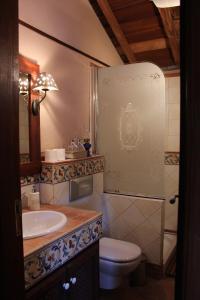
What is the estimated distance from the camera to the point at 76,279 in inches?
57.4

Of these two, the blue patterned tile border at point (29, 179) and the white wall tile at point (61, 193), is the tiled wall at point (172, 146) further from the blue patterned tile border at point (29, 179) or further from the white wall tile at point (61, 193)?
the blue patterned tile border at point (29, 179)

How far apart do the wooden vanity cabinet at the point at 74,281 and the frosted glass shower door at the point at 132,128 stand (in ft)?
3.29

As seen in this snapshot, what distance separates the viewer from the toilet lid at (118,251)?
77.2 inches

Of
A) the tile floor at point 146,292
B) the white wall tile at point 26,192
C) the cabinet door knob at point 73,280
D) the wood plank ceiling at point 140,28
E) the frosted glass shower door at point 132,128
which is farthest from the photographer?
the wood plank ceiling at point 140,28

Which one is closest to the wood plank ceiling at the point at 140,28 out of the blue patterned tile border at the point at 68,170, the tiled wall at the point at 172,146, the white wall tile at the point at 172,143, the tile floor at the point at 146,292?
the tiled wall at the point at 172,146

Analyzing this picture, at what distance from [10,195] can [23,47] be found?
139 centimetres

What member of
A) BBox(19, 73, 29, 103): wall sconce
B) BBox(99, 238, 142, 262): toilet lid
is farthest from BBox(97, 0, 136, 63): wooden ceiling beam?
BBox(99, 238, 142, 262): toilet lid

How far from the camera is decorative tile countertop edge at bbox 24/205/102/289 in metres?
1.15

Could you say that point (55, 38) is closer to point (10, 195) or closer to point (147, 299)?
point (10, 195)

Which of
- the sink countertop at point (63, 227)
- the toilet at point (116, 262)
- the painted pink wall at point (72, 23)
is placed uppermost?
the painted pink wall at point (72, 23)

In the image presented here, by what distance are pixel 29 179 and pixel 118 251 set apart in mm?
932

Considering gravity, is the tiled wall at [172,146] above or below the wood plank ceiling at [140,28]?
below

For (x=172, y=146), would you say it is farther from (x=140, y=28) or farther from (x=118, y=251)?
(x=118, y=251)

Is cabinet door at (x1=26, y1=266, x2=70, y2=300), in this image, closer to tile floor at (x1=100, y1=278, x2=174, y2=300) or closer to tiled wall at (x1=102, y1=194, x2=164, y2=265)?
tile floor at (x1=100, y1=278, x2=174, y2=300)
